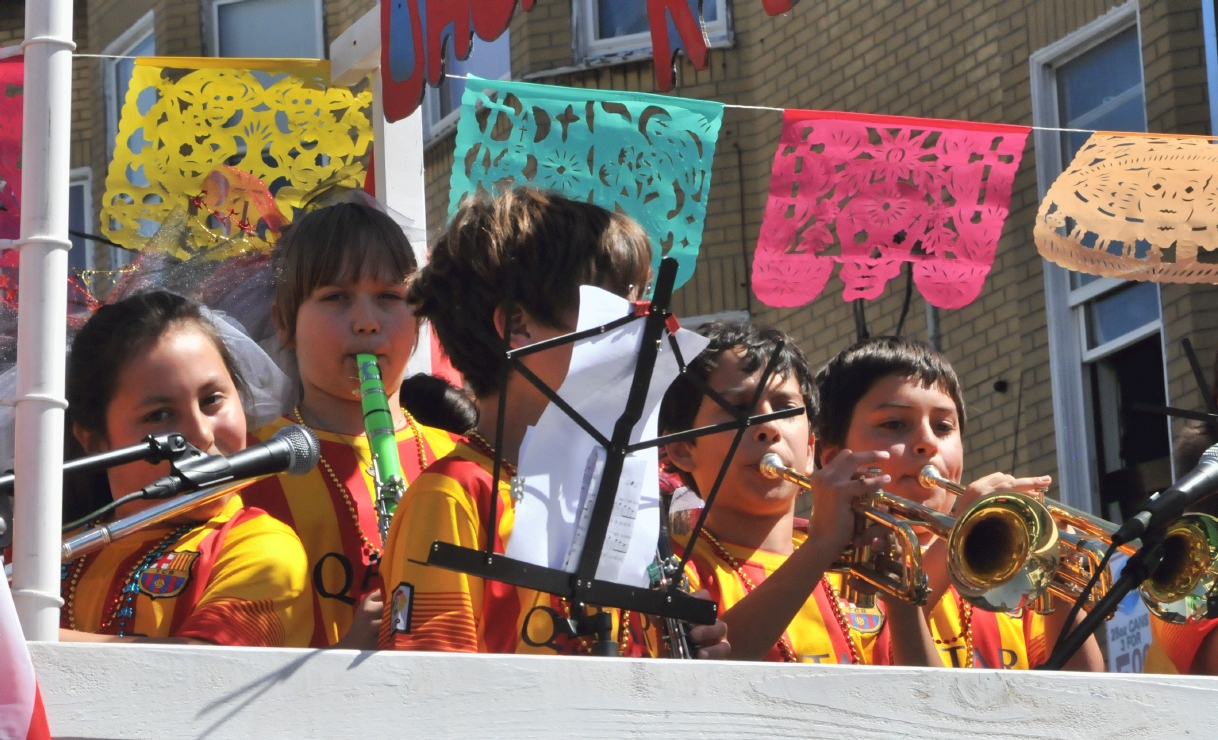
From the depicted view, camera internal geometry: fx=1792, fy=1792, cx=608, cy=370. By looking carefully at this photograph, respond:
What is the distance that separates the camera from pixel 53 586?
1.97 metres

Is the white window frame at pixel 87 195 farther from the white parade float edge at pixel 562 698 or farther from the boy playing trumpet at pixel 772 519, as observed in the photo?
the white parade float edge at pixel 562 698

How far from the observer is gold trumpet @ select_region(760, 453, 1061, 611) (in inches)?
111

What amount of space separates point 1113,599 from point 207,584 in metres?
1.38

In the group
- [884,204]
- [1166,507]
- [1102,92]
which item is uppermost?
[1102,92]

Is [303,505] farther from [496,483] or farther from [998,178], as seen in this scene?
[998,178]

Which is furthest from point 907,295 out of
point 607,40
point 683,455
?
point 607,40

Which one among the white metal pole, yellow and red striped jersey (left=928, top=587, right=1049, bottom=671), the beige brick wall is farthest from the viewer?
the beige brick wall

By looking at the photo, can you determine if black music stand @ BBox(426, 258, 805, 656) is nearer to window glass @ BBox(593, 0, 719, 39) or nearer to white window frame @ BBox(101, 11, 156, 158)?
window glass @ BBox(593, 0, 719, 39)

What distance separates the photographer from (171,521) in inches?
116

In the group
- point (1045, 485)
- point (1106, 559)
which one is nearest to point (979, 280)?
point (1045, 485)

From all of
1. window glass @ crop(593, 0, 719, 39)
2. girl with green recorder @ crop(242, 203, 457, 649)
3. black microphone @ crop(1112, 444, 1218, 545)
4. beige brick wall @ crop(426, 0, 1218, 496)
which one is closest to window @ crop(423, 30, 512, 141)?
beige brick wall @ crop(426, 0, 1218, 496)

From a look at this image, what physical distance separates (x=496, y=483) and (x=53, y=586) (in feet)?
1.68

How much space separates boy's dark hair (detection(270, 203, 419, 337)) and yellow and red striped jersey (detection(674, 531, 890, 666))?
79 cm

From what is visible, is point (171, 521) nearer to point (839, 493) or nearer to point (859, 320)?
point (839, 493)
